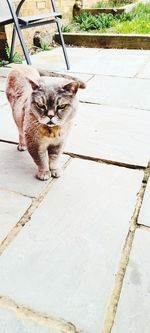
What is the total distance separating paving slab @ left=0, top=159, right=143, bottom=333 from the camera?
1.18 meters

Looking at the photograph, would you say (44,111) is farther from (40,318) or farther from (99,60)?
(99,60)

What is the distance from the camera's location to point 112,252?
1400 millimetres

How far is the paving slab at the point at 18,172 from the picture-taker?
181 centimetres

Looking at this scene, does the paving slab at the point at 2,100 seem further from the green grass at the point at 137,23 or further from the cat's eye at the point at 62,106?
the green grass at the point at 137,23

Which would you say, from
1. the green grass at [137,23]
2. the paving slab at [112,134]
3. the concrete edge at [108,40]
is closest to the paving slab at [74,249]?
the paving slab at [112,134]

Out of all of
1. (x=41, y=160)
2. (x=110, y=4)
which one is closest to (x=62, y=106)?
(x=41, y=160)

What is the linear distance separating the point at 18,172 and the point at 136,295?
1067 mm

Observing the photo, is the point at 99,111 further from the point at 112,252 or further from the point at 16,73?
the point at 112,252

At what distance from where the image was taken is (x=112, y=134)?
241 centimetres

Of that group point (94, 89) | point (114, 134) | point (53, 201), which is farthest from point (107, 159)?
point (94, 89)

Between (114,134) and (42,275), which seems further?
(114,134)

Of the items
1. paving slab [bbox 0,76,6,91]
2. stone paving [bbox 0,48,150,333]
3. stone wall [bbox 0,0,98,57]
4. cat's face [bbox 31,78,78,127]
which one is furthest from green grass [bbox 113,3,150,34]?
cat's face [bbox 31,78,78,127]

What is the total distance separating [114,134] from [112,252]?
1.20 metres

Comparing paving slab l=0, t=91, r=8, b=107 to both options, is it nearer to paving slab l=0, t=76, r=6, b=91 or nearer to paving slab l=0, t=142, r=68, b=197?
paving slab l=0, t=76, r=6, b=91
